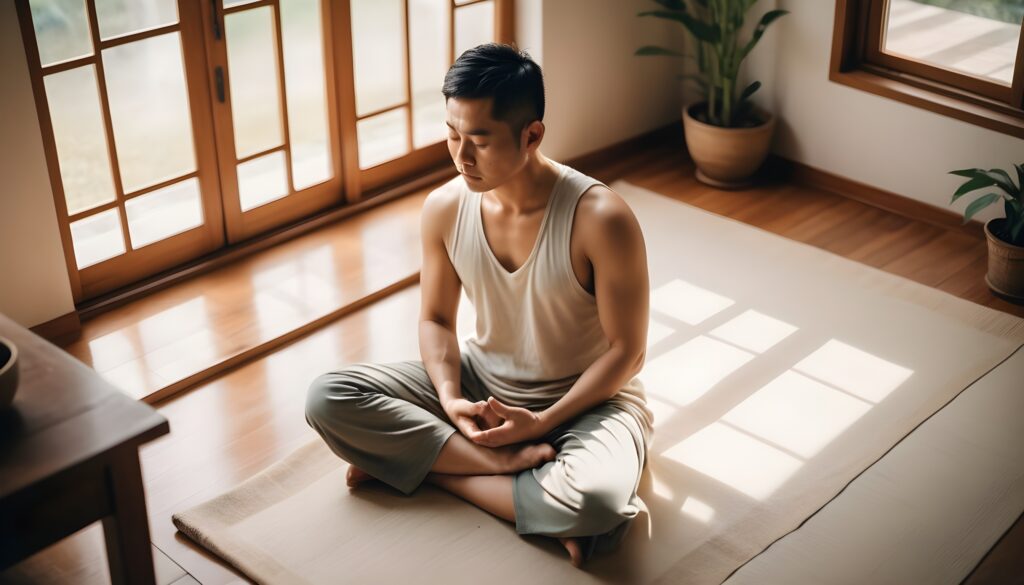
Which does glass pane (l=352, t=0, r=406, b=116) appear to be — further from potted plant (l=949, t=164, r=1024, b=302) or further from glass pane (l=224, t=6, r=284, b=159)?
potted plant (l=949, t=164, r=1024, b=302)

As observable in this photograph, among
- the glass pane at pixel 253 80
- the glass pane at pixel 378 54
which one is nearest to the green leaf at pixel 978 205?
the glass pane at pixel 378 54

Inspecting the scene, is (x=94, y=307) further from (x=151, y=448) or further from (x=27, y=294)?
(x=151, y=448)

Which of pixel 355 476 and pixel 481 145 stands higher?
pixel 481 145

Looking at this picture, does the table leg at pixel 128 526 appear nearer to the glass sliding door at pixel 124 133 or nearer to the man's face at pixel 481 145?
the man's face at pixel 481 145

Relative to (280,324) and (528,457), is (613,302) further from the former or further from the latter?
(280,324)

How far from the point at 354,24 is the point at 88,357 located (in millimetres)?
1380

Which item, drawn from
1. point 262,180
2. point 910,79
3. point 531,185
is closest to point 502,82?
point 531,185

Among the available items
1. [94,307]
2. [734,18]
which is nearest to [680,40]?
[734,18]

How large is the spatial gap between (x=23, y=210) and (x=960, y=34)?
293 cm

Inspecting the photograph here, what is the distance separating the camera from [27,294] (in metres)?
3.01

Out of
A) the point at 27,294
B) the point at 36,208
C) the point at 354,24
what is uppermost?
the point at 354,24

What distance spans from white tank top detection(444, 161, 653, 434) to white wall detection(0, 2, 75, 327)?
1.20 m

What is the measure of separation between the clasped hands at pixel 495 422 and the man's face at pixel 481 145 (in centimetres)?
45

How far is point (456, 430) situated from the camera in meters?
2.42
